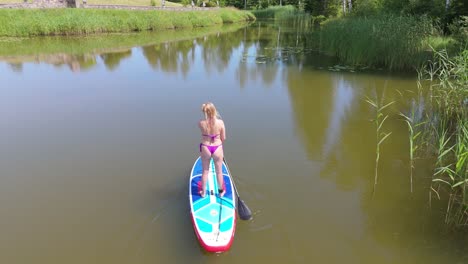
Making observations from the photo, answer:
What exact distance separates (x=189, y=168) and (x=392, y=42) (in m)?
11.7

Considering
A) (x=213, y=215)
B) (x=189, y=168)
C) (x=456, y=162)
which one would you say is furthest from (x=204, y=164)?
(x=456, y=162)

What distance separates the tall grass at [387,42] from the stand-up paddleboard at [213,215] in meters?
11.8

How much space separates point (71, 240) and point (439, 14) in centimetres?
1874

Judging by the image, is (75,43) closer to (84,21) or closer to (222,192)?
(84,21)

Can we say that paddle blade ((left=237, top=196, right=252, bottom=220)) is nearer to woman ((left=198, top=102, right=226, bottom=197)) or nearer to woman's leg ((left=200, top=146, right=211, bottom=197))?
woman ((left=198, top=102, right=226, bottom=197))

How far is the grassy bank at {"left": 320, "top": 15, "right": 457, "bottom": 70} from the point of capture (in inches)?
560

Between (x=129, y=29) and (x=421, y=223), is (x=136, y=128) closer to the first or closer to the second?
(x=421, y=223)

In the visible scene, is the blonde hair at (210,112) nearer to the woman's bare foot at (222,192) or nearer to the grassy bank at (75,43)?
the woman's bare foot at (222,192)

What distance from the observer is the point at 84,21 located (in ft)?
95.4

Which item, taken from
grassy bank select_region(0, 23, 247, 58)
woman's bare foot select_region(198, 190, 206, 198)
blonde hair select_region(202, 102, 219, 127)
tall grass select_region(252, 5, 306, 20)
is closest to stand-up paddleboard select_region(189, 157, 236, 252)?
woman's bare foot select_region(198, 190, 206, 198)

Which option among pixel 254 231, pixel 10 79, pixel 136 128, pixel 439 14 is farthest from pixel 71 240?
pixel 439 14

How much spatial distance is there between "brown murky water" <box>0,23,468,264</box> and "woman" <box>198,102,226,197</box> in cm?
66

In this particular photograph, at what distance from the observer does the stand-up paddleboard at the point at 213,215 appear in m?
4.45

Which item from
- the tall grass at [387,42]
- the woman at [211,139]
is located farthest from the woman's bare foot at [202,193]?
the tall grass at [387,42]
